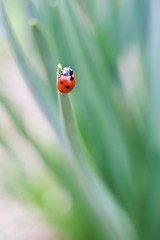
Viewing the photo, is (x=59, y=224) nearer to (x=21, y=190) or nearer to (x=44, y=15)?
(x=21, y=190)

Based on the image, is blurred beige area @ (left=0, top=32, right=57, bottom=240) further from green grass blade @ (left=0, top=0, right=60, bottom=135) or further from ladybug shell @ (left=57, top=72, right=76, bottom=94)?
ladybug shell @ (left=57, top=72, right=76, bottom=94)

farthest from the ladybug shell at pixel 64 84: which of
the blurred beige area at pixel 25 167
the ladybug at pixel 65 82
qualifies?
the blurred beige area at pixel 25 167

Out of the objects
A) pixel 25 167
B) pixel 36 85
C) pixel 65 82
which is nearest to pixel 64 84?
pixel 65 82

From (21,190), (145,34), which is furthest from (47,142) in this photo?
(145,34)

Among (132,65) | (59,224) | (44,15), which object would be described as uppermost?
(44,15)

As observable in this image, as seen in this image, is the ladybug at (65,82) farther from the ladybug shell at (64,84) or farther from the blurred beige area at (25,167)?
the blurred beige area at (25,167)

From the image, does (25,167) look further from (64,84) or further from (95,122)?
(64,84)
